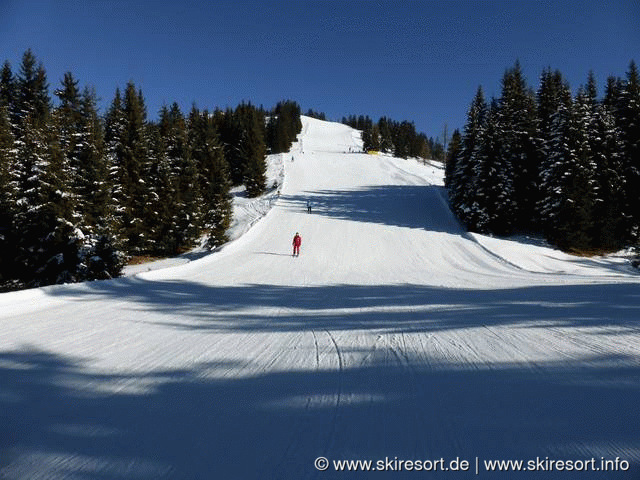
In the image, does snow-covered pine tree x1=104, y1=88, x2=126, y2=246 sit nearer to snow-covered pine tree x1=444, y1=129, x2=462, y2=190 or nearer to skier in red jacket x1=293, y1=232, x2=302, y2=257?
skier in red jacket x1=293, y1=232, x2=302, y2=257

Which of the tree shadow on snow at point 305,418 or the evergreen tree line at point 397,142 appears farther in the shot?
the evergreen tree line at point 397,142

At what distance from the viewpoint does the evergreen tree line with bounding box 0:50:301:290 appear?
19.6 meters

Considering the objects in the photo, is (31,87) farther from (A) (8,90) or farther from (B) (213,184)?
(B) (213,184)

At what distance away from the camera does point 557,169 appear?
2880cm

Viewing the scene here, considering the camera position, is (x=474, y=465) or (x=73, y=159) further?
(x=73, y=159)

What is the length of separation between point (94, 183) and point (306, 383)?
24817 mm

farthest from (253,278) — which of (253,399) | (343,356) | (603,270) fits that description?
(603,270)

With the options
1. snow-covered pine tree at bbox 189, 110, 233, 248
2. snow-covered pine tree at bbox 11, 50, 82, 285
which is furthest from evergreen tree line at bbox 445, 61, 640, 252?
snow-covered pine tree at bbox 11, 50, 82, 285

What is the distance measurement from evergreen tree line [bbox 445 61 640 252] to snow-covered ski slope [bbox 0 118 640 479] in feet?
78.4

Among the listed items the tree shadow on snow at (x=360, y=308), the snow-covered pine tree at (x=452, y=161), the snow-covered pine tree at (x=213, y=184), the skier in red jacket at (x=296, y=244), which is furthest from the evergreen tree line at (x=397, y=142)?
the tree shadow on snow at (x=360, y=308)

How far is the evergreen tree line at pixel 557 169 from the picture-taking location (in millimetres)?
28297

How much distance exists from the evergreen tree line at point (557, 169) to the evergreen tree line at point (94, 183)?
2199 cm

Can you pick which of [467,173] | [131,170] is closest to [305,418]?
[131,170]

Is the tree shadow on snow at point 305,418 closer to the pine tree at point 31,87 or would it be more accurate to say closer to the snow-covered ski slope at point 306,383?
the snow-covered ski slope at point 306,383
